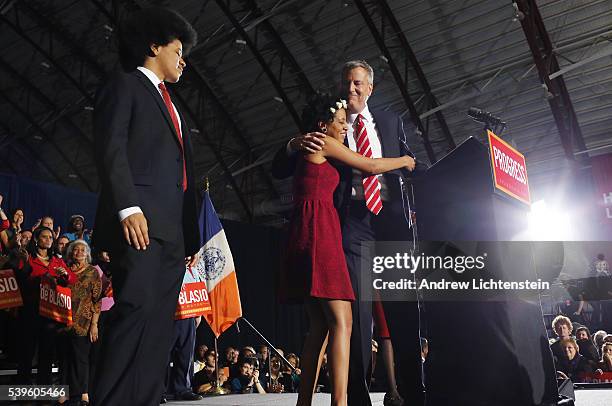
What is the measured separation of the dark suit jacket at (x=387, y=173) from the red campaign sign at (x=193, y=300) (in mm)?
2561

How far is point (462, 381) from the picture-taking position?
1.93 m

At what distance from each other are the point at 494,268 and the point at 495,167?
33 cm

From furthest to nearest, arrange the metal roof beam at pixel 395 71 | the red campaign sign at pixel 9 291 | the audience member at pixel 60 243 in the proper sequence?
the metal roof beam at pixel 395 71, the audience member at pixel 60 243, the red campaign sign at pixel 9 291

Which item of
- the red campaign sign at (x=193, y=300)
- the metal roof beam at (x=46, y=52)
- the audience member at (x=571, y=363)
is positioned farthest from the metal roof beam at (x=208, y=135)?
the audience member at (x=571, y=363)

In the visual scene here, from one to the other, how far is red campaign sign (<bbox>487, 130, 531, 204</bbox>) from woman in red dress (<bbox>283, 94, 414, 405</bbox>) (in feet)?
1.06

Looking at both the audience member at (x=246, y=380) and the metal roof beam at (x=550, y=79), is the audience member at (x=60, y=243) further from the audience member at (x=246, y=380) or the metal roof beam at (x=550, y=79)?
the metal roof beam at (x=550, y=79)

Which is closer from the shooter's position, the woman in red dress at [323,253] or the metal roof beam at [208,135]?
the woman in red dress at [323,253]

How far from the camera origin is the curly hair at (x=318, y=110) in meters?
1.95

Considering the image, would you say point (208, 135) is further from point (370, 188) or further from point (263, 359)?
point (370, 188)

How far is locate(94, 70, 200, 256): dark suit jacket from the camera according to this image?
4.85 ft

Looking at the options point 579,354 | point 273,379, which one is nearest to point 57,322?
point 273,379

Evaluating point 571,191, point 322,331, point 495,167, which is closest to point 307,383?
point 322,331

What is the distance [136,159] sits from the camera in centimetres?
155

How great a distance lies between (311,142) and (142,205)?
1.97 feet
